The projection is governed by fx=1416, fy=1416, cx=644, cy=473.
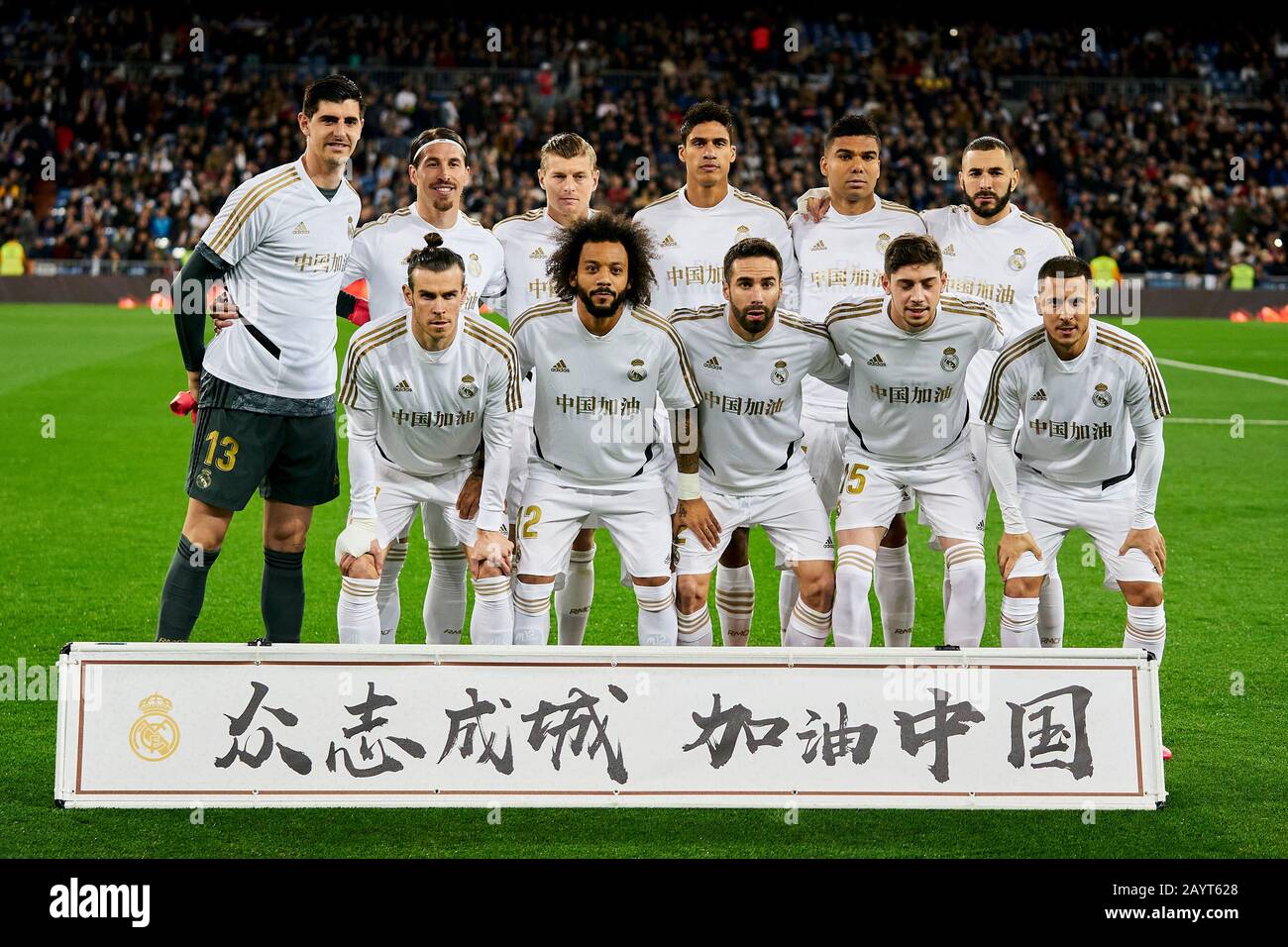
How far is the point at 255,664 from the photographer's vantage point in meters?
4.30

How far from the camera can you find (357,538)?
16.4 feet

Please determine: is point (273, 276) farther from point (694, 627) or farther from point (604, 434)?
point (694, 627)

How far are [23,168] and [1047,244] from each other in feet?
97.1

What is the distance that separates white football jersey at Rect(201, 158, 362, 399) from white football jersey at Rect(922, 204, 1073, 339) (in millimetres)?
2688

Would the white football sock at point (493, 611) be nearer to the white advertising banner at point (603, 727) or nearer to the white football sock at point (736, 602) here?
the white advertising banner at point (603, 727)

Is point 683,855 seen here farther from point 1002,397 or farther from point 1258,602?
point 1258,602

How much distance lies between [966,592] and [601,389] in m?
1.57

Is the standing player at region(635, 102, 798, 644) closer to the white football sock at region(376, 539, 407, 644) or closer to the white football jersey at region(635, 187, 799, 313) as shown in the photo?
the white football jersey at region(635, 187, 799, 313)

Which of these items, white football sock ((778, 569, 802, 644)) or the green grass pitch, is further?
white football sock ((778, 569, 802, 644))

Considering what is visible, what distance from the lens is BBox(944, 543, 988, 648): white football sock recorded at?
5.33m

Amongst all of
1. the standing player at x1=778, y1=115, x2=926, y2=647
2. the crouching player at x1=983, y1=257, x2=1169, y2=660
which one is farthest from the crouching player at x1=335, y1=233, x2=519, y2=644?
the crouching player at x1=983, y1=257, x2=1169, y2=660

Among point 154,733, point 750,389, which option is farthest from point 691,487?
point 154,733

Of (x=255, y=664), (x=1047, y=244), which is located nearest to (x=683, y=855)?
(x=255, y=664)

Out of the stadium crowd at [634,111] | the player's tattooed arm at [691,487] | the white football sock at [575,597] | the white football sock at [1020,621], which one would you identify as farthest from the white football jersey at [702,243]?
the stadium crowd at [634,111]
